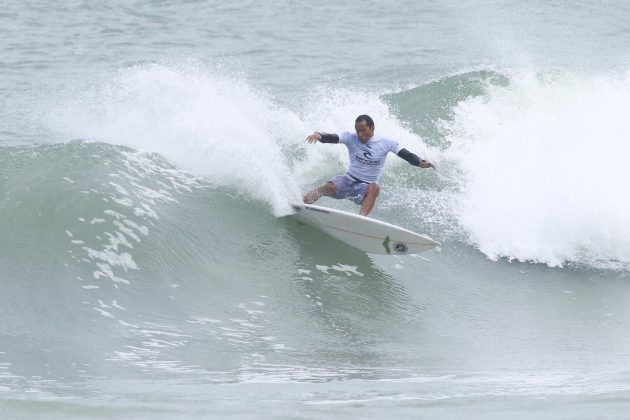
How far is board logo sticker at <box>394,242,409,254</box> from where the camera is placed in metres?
11.2

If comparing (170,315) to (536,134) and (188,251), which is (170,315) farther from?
(536,134)

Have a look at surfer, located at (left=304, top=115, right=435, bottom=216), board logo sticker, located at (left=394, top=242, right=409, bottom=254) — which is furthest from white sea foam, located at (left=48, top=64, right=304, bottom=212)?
board logo sticker, located at (left=394, top=242, right=409, bottom=254)

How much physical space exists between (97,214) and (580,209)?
6430 mm

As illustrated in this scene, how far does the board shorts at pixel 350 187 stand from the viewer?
11.9 metres

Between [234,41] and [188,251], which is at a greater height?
[234,41]

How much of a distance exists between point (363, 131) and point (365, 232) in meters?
1.19

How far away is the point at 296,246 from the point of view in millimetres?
11602

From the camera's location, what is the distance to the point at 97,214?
34.9 feet

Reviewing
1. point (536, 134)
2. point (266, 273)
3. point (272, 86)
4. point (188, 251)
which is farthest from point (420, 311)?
point (272, 86)

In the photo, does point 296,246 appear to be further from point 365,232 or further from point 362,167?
point 362,167

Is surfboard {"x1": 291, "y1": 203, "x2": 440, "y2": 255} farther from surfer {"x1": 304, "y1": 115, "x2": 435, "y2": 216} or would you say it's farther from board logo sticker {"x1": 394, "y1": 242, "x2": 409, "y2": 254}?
surfer {"x1": 304, "y1": 115, "x2": 435, "y2": 216}

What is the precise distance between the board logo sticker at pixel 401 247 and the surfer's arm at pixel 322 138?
140 cm

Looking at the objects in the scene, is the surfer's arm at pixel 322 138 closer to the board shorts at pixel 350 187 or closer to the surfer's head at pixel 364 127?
the surfer's head at pixel 364 127

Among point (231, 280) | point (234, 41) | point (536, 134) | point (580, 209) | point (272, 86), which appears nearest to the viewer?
point (231, 280)
